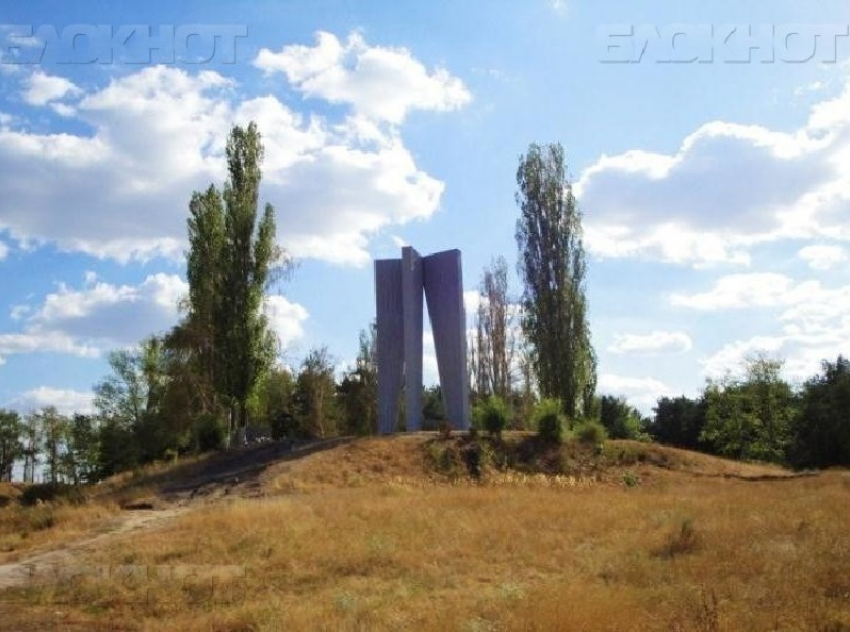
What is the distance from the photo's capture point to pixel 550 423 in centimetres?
2859

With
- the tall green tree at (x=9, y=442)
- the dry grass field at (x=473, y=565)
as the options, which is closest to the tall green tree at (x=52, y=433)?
the tall green tree at (x=9, y=442)

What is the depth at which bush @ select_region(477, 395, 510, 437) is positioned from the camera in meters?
28.1

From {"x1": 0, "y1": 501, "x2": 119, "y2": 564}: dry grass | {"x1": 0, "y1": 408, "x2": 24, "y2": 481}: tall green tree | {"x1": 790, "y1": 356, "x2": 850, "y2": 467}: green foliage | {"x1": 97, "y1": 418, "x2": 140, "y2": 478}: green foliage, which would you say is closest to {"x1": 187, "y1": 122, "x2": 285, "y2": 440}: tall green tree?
{"x1": 0, "y1": 501, "x2": 119, "y2": 564}: dry grass

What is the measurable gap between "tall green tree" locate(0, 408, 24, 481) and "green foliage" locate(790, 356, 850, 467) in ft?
205

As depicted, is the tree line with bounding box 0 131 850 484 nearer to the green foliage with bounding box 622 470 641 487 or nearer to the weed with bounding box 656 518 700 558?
the green foliage with bounding box 622 470 641 487

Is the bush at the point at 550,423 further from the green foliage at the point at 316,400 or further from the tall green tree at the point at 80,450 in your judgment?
the tall green tree at the point at 80,450

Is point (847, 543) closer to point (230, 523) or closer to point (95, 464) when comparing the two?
point (230, 523)

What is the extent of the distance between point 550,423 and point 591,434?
5.13 feet

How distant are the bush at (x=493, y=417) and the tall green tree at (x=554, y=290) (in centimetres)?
656

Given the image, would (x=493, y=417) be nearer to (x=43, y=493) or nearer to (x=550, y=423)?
(x=550, y=423)

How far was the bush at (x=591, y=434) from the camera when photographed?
28.9 meters

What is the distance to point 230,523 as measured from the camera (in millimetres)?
15594

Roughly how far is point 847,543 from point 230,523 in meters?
10.3

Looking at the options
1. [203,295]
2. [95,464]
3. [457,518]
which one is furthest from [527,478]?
[95,464]
